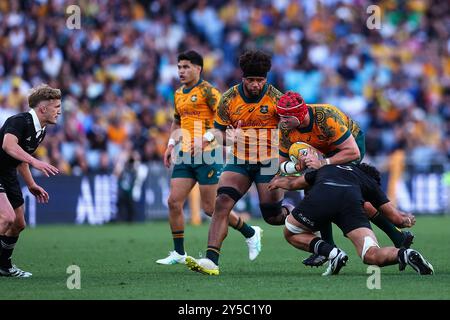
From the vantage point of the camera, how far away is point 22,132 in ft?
34.8

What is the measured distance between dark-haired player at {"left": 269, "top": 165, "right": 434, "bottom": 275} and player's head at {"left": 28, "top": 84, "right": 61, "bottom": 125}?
2.56m

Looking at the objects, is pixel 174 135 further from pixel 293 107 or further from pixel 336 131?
pixel 336 131

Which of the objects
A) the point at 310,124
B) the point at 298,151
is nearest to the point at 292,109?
the point at 310,124

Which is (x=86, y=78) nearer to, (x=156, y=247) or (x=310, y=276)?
(x=156, y=247)

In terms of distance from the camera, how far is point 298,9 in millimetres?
29031

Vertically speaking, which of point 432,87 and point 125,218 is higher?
point 432,87

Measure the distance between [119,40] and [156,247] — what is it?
39.1 ft

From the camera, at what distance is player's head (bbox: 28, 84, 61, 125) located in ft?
35.4

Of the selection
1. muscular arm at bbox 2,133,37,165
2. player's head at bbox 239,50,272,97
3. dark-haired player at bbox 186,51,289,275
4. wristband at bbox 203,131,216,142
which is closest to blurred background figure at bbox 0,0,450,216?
wristband at bbox 203,131,216,142

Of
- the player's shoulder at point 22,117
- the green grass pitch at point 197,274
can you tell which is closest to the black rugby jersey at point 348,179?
the green grass pitch at point 197,274

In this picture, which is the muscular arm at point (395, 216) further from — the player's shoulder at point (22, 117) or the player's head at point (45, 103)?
the player's shoulder at point (22, 117)

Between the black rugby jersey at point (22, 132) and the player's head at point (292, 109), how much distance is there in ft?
8.79
